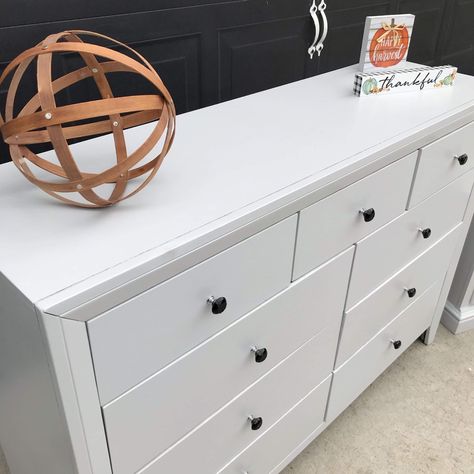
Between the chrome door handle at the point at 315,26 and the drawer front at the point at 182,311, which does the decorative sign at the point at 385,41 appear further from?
the drawer front at the point at 182,311

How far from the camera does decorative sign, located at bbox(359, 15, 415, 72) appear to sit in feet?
4.09

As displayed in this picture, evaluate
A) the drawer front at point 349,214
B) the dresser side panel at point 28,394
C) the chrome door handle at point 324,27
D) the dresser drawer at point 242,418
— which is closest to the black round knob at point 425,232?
the drawer front at point 349,214

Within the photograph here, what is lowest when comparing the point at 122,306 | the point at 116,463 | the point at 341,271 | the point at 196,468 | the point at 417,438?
the point at 417,438

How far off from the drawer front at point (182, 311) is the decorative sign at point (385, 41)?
26.0 inches

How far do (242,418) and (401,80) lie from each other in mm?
866

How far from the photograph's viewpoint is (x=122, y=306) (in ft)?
2.15

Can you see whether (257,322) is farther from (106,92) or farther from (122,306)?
(106,92)

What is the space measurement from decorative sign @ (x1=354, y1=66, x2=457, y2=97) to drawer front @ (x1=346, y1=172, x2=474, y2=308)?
26cm

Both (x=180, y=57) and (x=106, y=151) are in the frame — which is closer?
(x=106, y=151)

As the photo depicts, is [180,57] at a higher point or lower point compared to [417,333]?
higher

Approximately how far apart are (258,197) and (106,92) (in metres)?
0.29

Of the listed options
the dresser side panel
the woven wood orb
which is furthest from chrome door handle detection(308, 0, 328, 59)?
the dresser side panel

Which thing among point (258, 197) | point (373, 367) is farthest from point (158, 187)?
point (373, 367)

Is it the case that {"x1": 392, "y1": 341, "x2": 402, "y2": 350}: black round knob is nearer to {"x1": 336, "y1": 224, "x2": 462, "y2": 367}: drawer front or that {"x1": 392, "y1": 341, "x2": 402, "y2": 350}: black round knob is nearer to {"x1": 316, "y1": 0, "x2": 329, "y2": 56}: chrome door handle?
{"x1": 336, "y1": 224, "x2": 462, "y2": 367}: drawer front
